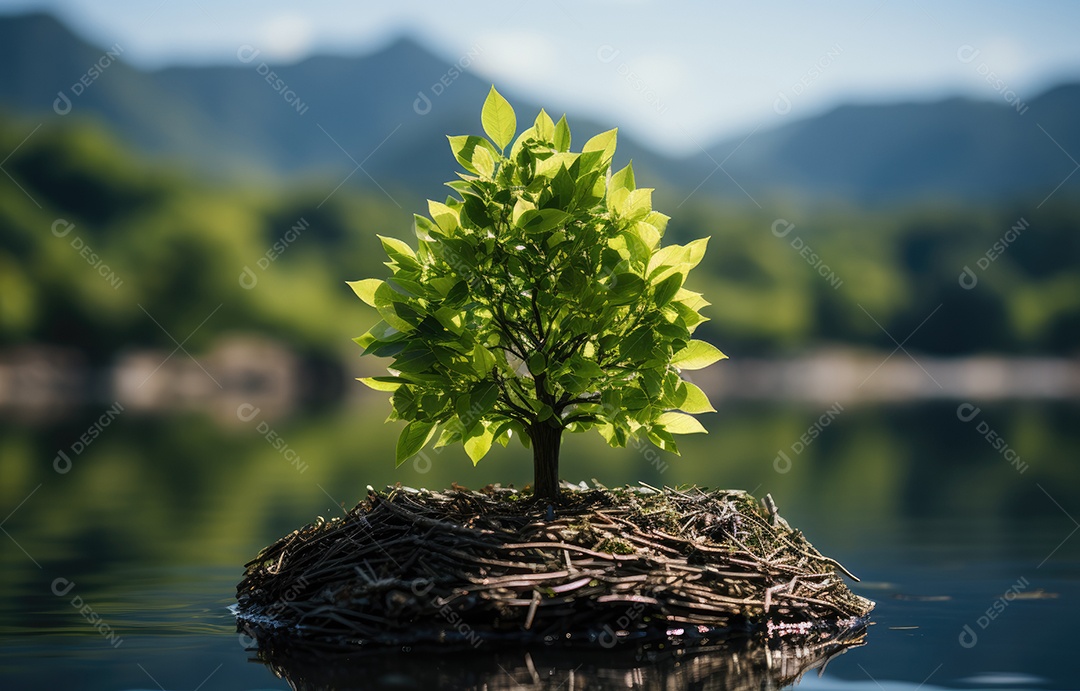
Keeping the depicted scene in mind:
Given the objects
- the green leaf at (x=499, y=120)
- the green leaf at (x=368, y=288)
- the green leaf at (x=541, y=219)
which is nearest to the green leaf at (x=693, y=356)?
the green leaf at (x=541, y=219)

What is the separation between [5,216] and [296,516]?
6488 inches

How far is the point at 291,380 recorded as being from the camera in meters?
109

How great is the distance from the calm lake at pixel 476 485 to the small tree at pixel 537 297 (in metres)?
2.16

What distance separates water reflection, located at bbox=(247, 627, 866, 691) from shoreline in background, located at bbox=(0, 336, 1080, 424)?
151ft

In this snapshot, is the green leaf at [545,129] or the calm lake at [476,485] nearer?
the calm lake at [476,485]

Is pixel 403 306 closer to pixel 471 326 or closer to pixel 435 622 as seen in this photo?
pixel 471 326

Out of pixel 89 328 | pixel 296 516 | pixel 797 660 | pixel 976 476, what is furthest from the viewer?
pixel 89 328

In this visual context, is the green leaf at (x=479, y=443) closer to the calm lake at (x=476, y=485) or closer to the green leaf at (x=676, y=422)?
the green leaf at (x=676, y=422)

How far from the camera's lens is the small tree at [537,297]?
25.6 feet

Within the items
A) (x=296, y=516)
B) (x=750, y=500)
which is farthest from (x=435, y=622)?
(x=296, y=516)

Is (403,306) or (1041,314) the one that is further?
(1041,314)

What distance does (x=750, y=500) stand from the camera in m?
8.98

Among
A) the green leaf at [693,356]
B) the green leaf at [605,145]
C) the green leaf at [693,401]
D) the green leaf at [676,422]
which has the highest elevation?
the green leaf at [605,145]

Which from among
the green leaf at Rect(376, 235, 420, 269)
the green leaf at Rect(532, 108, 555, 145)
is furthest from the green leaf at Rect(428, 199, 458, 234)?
the green leaf at Rect(532, 108, 555, 145)
